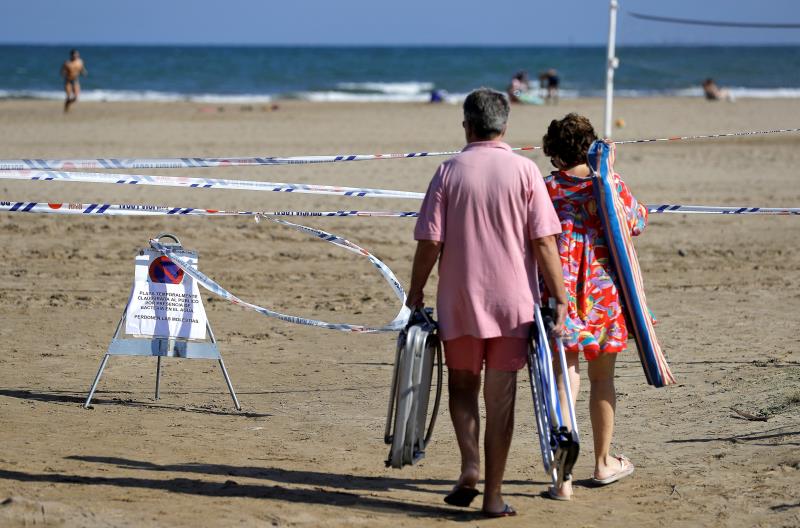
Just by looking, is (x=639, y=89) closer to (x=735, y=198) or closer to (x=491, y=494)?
(x=735, y=198)

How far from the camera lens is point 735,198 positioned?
49.7 feet

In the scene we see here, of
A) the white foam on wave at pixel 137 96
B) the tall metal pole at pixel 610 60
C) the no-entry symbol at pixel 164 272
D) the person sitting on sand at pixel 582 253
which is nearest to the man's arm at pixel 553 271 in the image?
the person sitting on sand at pixel 582 253

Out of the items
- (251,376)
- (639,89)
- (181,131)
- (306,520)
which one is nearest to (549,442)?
(306,520)

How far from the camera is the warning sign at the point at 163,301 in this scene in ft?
21.6

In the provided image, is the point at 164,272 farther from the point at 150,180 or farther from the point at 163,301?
the point at 150,180

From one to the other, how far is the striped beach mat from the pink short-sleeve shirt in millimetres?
470

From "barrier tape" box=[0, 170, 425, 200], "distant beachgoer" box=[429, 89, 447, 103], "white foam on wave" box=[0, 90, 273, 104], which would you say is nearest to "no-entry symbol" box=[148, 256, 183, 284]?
"barrier tape" box=[0, 170, 425, 200]

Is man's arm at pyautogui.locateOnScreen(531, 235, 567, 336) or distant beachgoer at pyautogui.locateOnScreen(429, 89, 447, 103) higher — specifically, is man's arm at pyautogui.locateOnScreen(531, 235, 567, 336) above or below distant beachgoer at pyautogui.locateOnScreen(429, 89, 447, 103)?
below

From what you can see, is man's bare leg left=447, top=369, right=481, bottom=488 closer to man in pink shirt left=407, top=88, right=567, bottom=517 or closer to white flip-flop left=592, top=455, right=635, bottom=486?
man in pink shirt left=407, top=88, right=567, bottom=517

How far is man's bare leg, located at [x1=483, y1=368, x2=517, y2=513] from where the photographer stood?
467 centimetres

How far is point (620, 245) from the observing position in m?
4.98

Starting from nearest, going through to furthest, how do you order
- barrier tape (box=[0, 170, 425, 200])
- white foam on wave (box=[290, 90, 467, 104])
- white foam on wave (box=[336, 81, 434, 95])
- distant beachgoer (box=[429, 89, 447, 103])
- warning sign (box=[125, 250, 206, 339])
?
warning sign (box=[125, 250, 206, 339]) → barrier tape (box=[0, 170, 425, 200]) → distant beachgoer (box=[429, 89, 447, 103]) → white foam on wave (box=[290, 90, 467, 104]) → white foam on wave (box=[336, 81, 434, 95])

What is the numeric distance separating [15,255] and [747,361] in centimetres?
748

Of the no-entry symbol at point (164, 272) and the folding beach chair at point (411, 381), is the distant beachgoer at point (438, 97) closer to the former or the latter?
the no-entry symbol at point (164, 272)
